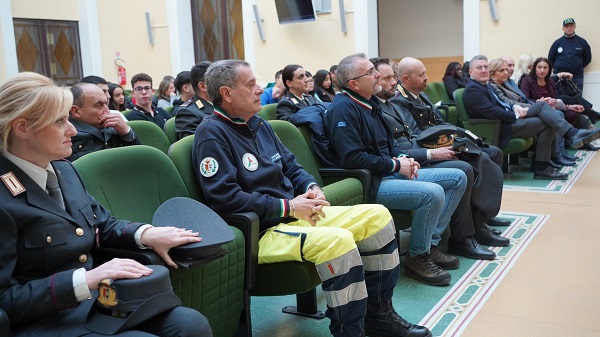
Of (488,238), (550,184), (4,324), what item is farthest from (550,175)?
(4,324)

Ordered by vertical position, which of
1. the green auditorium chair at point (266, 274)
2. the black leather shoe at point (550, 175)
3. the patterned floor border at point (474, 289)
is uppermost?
the green auditorium chair at point (266, 274)

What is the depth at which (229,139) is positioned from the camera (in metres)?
2.31

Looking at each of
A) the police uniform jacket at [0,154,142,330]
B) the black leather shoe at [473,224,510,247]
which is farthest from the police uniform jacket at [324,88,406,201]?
the police uniform jacket at [0,154,142,330]

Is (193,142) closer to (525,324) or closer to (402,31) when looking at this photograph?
(525,324)

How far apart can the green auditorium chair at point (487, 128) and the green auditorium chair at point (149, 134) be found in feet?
9.74

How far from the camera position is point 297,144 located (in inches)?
120

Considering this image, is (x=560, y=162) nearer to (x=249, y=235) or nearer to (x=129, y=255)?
(x=249, y=235)

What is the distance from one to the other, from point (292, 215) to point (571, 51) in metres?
6.78

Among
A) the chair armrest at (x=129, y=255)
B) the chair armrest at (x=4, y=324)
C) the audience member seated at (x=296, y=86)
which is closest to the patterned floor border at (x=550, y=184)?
the audience member seated at (x=296, y=86)

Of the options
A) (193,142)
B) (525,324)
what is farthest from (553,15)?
(193,142)

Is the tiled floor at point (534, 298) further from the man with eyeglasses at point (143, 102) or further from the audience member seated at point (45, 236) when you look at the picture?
the man with eyeglasses at point (143, 102)

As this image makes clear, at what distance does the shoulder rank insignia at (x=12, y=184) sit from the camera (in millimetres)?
1485

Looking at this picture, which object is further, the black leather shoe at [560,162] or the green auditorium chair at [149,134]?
the black leather shoe at [560,162]

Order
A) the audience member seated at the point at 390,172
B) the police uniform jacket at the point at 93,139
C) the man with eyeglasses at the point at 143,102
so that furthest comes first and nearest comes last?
A: the man with eyeglasses at the point at 143,102 < the audience member seated at the point at 390,172 < the police uniform jacket at the point at 93,139
